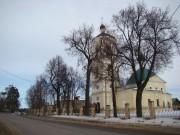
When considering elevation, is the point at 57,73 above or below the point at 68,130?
above

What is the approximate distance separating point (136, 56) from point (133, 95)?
3367 centimetres

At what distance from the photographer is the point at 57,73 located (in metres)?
54.6

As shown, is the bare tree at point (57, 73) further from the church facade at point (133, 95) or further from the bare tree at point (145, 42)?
the bare tree at point (145, 42)

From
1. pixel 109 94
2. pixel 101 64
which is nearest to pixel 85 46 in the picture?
pixel 101 64

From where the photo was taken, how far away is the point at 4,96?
13562 centimetres

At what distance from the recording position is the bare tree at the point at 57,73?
176 ft

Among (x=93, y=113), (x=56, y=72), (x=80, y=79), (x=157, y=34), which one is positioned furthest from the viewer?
(x=80, y=79)

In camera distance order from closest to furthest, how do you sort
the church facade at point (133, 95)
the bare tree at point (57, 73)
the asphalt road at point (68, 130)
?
the asphalt road at point (68, 130)
the bare tree at point (57, 73)
the church facade at point (133, 95)

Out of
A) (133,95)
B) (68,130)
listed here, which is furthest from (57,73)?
(68,130)

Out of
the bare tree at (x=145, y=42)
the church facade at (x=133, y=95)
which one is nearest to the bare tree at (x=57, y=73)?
the church facade at (x=133, y=95)

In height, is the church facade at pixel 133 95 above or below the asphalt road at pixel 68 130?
above

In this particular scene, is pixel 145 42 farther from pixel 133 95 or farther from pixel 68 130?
pixel 133 95

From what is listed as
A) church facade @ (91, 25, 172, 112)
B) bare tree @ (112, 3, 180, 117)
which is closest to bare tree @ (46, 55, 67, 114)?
church facade @ (91, 25, 172, 112)

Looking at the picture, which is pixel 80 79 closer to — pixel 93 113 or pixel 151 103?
pixel 93 113
